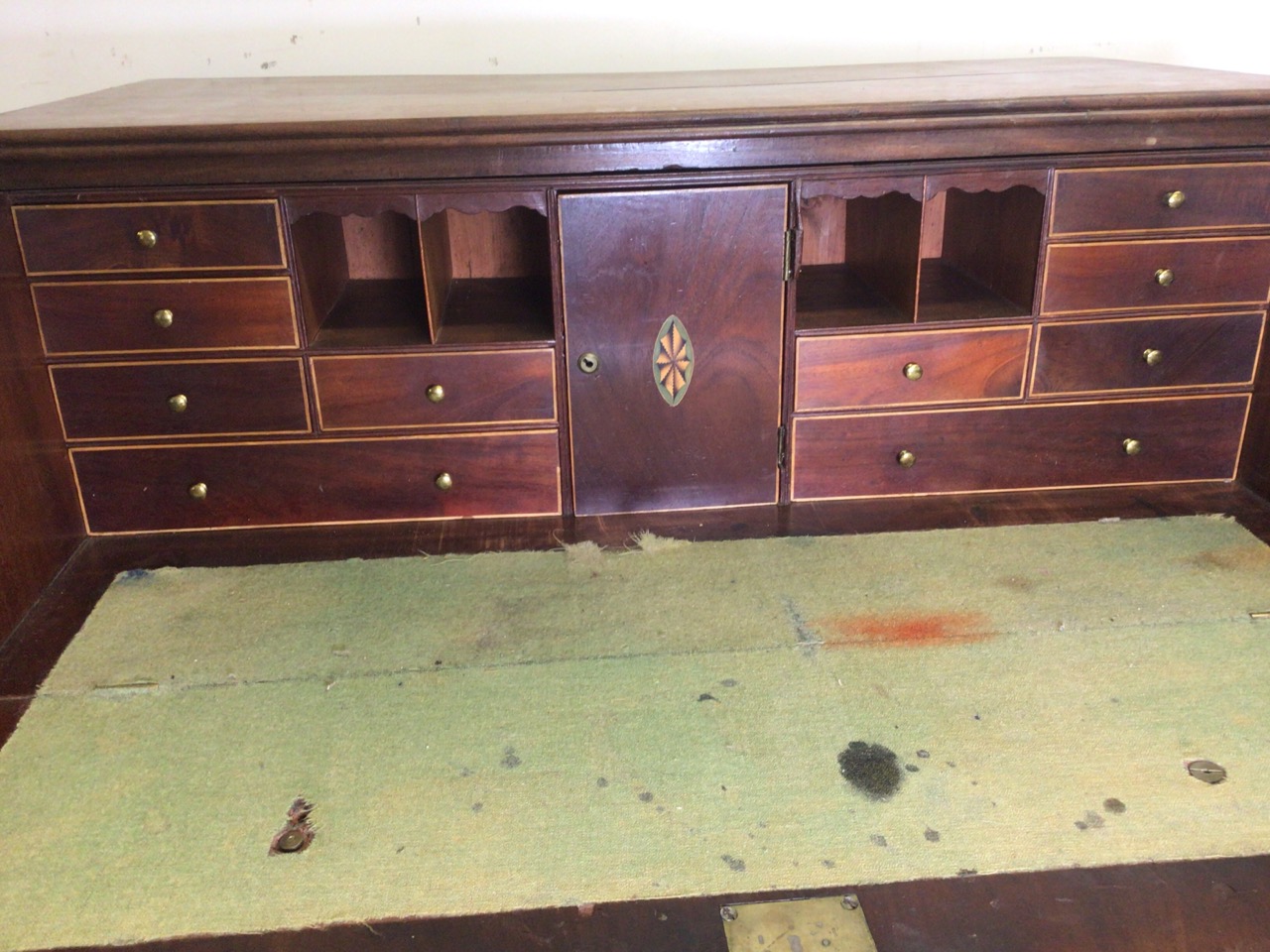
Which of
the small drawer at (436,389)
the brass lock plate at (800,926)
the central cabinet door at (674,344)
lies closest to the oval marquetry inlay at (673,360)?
the central cabinet door at (674,344)

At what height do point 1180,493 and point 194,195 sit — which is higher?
point 194,195

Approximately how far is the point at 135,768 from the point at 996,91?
1.95 metres

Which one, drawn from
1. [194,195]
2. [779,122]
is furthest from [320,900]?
[779,122]

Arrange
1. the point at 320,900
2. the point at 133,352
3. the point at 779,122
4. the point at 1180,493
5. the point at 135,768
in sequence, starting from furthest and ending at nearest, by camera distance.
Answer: the point at 1180,493, the point at 133,352, the point at 779,122, the point at 135,768, the point at 320,900

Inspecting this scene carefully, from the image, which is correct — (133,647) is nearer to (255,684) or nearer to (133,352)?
(255,684)

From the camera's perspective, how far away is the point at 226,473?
90.7 inches

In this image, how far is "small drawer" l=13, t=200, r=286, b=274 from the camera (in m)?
2.08

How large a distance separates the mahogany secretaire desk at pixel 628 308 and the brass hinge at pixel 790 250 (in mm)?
13

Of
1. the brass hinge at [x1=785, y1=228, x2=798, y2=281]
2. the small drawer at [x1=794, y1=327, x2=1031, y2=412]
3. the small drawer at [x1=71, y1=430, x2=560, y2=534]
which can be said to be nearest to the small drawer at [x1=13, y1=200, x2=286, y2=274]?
the small drawer at [x1=71, y1=430, x2=560, y2=534]

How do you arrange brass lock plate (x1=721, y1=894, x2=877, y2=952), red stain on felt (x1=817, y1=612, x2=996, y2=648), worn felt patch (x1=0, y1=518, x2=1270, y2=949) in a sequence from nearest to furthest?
brass lock plate (x1=721, y1=894, x2=877, y2=952) < worn felt patch (x1=0, y1=518, x2=1270, y2=949) < red stain on felt (x1=817, y1=612, x2=996, y2=648)

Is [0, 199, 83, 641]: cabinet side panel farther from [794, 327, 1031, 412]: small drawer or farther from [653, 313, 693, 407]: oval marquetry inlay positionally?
[794, 327, 1031, 412]: small drawer

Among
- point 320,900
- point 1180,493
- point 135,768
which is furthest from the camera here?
point 1180,493

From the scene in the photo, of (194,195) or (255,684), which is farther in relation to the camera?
(194,195)

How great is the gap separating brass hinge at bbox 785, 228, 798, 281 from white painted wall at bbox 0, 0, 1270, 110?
2.52 ft
